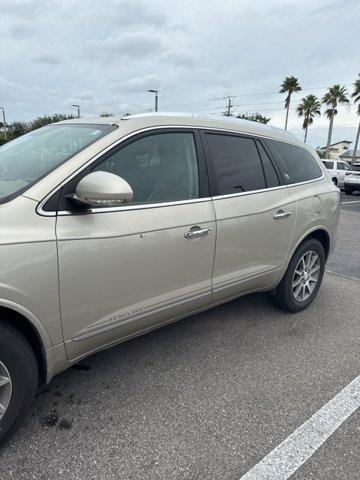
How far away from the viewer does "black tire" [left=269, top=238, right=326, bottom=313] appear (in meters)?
3.65

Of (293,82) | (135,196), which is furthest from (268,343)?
(293,82)

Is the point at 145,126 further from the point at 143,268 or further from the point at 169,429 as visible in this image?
the point at 169,429

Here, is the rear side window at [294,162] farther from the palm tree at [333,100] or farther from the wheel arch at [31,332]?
the palm tree at [333,100]

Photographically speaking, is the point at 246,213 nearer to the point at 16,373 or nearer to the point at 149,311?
the point at 149,311

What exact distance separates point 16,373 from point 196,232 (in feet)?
4.34

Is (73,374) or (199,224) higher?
(199,224)

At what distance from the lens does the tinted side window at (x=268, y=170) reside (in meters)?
3.32

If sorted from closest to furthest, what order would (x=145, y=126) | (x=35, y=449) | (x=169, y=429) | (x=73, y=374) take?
(x=35, y=449) < (x=169, y=429) < (x=145, y=126) < (x=73, y=374)

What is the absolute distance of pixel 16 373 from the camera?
193 cm

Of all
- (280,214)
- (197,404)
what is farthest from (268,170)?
(197,404)

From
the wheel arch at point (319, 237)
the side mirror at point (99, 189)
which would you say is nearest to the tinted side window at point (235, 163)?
the wheel arch at point (319, 237)

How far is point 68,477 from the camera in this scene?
1.93 metres

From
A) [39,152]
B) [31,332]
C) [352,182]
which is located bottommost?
[352,182]

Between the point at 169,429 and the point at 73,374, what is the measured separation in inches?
34.1
